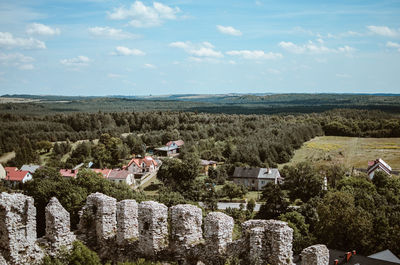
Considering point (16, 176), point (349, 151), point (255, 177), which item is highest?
point (349, 151)

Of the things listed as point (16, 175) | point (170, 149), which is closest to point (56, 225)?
point (16, 175)

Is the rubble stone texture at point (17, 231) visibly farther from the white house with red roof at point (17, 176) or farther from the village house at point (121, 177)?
the white house with red roof at point (17, 176)

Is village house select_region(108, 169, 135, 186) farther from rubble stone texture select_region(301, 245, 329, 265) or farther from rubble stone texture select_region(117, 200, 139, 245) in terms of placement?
rubble stone texture select_region(301, 245, 329, 265)

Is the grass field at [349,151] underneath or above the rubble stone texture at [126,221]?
underneath

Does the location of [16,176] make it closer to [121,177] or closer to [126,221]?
[121,177]

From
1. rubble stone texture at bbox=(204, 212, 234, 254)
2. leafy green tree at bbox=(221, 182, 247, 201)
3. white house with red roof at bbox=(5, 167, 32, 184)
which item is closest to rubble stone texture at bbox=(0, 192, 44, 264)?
rubble stone texture at bbox=(204, 212, 234, 254)

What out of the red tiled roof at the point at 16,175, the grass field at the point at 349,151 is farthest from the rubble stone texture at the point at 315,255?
the grass field at the point at 349,151

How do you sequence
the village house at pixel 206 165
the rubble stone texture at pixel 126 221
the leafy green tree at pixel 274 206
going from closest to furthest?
the rubble stone texture at pixel 126 221, the leafy green tree at pixel 274 206, the village house at pixel 206 165
